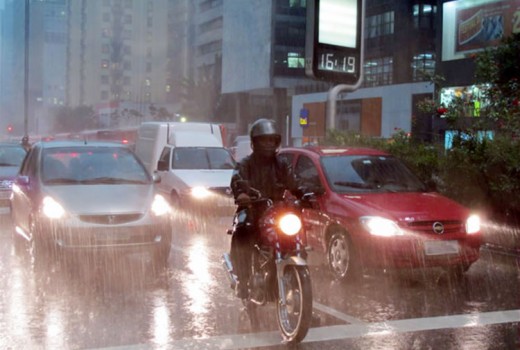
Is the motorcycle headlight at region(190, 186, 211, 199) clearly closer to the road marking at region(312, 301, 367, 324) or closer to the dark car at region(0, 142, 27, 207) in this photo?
the dark car at region(0, 142, 27, 207)

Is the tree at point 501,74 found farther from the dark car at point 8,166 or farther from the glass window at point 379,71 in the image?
the glass window at point 379,71

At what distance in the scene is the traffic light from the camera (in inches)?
512

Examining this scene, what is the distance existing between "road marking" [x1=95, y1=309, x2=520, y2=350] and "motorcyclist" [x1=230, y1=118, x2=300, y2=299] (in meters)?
0.62

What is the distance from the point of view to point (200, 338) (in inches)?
215

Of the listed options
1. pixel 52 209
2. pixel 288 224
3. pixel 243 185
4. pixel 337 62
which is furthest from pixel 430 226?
pixel 337 62

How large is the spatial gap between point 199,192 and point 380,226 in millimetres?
7368

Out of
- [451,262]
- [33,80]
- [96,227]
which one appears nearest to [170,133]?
[96,227]

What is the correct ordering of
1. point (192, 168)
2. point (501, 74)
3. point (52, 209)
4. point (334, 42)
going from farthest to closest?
1. point (192, 168)
2. point (501, 74)
3. point (334, 42)
4. point (52, 209)

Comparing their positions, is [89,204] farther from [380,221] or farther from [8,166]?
[8,166]

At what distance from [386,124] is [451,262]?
48981 millimetres

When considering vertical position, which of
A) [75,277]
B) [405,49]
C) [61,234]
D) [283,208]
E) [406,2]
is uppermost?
[406,2]

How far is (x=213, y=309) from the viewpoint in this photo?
6469 millimetres

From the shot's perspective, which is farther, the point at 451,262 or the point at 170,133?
the point at 170,133

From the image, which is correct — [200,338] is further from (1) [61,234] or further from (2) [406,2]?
(2) [406,2]
